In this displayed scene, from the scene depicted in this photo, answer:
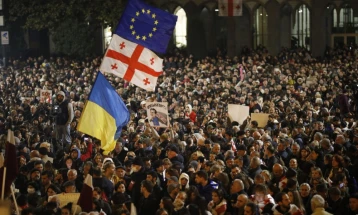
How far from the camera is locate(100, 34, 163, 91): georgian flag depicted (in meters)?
14.0

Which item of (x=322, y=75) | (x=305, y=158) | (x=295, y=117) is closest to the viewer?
(x=305, y=158)

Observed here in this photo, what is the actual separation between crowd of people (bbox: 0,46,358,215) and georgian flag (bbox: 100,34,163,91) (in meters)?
1.28

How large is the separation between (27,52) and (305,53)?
1567 centimetres

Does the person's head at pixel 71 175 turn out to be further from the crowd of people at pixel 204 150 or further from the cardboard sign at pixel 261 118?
the cardboard sign at pixel 261 118

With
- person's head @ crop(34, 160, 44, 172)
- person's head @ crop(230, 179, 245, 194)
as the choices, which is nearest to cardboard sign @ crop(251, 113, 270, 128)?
person's head @ crop(34, 160, 44, 172)

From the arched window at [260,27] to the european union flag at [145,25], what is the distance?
2991 centimetres

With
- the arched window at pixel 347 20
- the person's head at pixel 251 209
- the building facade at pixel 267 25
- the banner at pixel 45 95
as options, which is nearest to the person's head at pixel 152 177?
the person's head at pixel 251 209

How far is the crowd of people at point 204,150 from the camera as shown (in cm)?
1058

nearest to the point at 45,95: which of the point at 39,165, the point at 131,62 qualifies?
the point at 131,62

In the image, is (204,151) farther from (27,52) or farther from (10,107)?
(27,52)

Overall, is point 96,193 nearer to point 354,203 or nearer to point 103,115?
point 103,115

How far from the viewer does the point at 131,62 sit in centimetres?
1429

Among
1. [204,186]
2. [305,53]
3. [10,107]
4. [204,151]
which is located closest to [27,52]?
[305,53]

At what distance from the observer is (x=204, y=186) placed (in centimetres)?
1147
